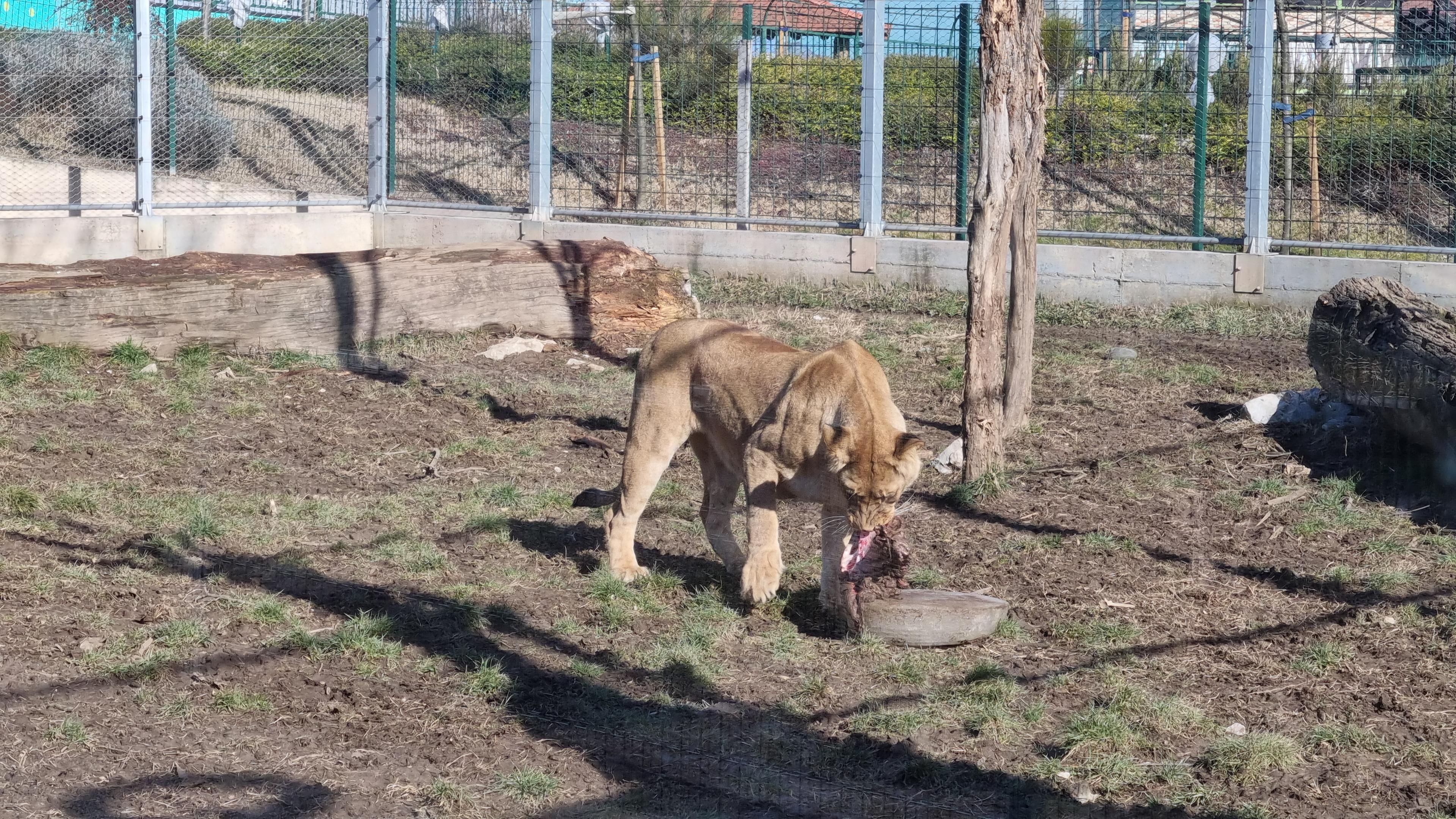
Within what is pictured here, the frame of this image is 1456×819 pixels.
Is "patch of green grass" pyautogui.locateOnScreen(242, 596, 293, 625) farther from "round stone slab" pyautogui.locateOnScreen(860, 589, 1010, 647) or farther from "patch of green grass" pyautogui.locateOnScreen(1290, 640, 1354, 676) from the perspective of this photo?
"patch of green grass" pyautogui.locateOnScreen(1290, 640, 1354, 676)

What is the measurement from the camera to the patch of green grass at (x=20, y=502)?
7.12 m

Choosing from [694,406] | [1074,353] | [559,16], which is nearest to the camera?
[694,406]

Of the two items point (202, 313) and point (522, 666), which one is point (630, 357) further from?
point (522, 666)

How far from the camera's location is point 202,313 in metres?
10.8

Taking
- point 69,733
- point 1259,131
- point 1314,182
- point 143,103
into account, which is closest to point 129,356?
point 143,103

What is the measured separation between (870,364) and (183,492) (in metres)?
4.01

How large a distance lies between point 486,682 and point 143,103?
11257 mm

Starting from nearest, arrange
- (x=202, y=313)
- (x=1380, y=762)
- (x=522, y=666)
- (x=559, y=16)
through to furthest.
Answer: (x=1380, y=762) → (x=522, y=666) → (x=202, y=313) → (x=559, y=16)

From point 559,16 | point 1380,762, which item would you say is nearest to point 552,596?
point 1380,762

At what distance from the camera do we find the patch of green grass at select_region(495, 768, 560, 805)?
4418mm

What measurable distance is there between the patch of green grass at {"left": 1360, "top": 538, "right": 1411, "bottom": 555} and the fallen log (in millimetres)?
6463

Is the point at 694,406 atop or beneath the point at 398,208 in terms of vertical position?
beneath

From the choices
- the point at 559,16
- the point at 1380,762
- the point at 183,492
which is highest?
the point at 559,16

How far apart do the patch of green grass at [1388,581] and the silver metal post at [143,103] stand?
1237cm
